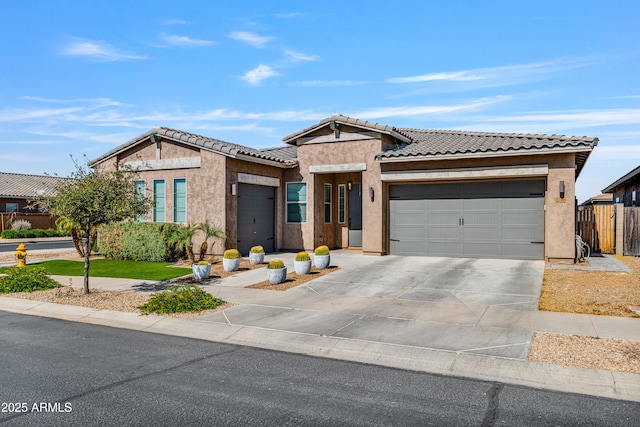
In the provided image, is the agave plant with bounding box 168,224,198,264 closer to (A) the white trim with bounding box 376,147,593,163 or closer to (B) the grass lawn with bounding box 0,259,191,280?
(B) the grass lawn with bounding box 0,259,191,280

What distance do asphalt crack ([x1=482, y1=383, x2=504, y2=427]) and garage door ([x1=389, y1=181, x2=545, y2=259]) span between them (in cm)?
1150

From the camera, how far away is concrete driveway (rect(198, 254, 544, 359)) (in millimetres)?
7958

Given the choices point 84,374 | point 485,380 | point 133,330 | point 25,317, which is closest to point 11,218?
point 25,317

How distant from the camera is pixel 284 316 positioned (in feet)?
31.1

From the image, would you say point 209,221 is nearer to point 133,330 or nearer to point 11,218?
point 133,330

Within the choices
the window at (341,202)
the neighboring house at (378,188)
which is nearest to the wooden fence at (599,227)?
the neighboring house at (378,188)

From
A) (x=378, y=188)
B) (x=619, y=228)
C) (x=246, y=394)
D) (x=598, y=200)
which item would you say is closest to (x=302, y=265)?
(x=378, y=188)

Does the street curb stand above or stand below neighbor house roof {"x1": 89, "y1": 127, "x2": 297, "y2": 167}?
below

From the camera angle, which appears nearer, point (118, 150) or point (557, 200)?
point (557, 200)

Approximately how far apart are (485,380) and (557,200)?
1130 centimetres

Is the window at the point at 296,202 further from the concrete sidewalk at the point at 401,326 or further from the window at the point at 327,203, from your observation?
the concrete sidewalk at the point at 401,326

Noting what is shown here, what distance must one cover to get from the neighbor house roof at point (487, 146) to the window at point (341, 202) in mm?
3271

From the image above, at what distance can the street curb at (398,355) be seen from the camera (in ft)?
19.4

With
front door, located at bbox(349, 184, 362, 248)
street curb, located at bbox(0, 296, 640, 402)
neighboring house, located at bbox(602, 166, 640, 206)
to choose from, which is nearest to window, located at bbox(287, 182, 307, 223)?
front door, located at bbox(349, 184, 362, 248)
